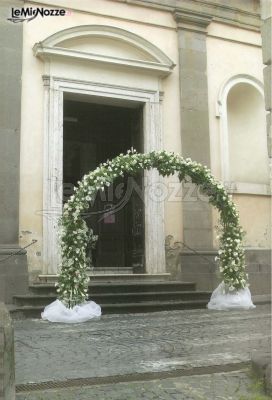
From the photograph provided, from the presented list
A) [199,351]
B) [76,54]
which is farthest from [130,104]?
[199,351]

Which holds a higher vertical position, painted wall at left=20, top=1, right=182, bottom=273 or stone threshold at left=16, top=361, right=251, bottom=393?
painted wall at left=20, top=1, right=182, bottom=273

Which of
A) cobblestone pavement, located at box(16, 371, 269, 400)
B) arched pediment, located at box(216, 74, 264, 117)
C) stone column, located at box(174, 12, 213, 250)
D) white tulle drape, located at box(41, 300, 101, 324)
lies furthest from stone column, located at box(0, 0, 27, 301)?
cobblestone pavement, located at box(16, 371, 269, 400)

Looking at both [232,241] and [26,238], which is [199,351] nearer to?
[232,241]

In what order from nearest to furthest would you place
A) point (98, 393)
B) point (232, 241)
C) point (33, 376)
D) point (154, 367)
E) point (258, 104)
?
point (98, 393) < point (33, 376) < point (154, 367) < point (232, 241) < point (258, 104)

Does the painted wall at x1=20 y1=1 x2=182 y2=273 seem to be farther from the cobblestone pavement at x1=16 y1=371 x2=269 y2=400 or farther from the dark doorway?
the cobblestone pavement at x1=16 y1=371 x2=269 y2=400

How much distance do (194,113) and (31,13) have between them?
4.08 metres

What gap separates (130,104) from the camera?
1205 centimetres

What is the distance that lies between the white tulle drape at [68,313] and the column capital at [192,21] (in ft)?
23.0

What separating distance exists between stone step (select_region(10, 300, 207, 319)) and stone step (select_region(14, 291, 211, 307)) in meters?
0.16

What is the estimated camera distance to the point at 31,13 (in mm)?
10906

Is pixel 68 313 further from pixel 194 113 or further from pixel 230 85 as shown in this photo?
pixel 230 85

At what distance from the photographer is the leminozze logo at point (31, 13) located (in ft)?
35.1

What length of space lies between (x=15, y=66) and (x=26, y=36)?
744mm

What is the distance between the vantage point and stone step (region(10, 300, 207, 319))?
9008 millimetres
